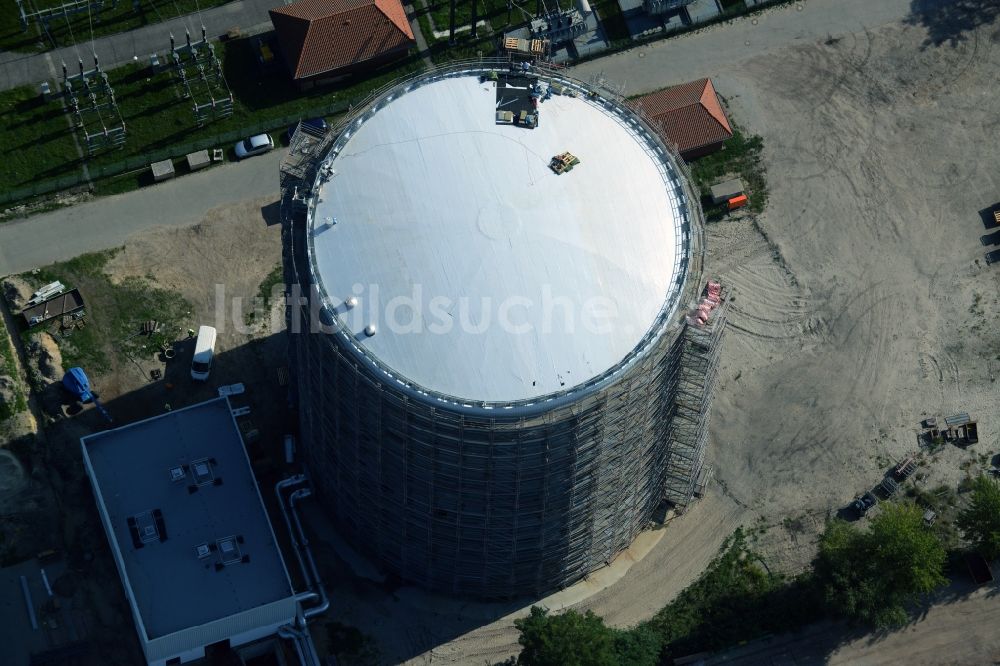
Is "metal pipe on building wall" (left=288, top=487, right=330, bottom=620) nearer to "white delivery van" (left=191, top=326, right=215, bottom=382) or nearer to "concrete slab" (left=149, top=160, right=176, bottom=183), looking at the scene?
"white delivery van" (left=191, top=326, right=215, bottom=382)

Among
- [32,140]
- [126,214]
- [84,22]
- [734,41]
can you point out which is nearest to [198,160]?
[126,214]

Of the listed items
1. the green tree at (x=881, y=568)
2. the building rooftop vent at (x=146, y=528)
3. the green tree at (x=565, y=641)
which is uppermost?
the building rooftop vent at (x=146, y=528)

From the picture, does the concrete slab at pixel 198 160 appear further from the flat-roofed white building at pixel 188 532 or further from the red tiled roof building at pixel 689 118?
the red tiled roof building at pixel 689 118

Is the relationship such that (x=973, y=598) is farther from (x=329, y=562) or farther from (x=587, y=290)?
(x=329, y=562)

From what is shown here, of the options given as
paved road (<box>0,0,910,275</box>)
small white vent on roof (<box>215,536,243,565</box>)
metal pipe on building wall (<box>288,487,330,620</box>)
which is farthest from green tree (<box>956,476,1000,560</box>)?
small white vent on roof (<box>215,536,243,565</box>)

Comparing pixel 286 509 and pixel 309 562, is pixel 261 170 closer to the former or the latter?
pixel 286 509

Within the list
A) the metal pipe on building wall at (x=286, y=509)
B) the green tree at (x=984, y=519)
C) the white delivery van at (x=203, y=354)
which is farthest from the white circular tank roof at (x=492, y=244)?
the green tree at (x=984, y=519)
